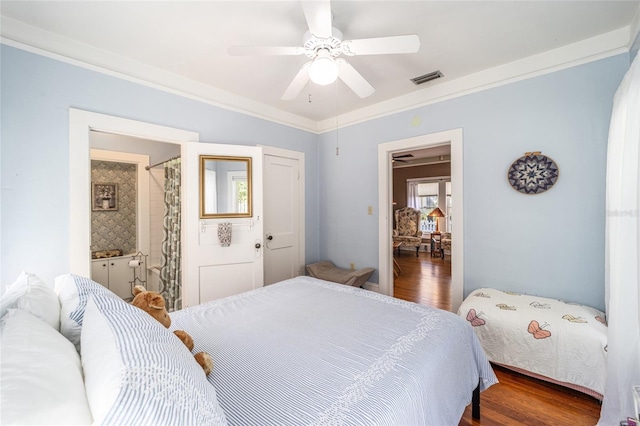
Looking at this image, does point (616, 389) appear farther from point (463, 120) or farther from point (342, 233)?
point (342, 233)

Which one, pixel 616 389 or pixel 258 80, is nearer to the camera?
pixel 616 389

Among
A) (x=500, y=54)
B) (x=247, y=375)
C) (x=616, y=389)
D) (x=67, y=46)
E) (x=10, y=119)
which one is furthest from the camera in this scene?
(x=500, y=54)

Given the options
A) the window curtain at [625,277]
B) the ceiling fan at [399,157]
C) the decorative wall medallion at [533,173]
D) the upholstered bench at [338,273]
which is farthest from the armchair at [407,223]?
the window curtain at [625,277]

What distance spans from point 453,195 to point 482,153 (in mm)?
507

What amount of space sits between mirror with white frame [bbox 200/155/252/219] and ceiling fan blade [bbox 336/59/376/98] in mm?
1472

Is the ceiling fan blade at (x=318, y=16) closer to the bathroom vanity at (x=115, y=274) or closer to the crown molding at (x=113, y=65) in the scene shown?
the crown molding at (x=113, y=65)

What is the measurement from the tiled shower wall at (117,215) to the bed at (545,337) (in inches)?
178

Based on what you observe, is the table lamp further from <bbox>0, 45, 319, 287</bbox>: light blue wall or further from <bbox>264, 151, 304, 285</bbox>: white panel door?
<bbox>0, 45, 319, 287</bbox>: light blue wall

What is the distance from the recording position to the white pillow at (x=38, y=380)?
0.50m

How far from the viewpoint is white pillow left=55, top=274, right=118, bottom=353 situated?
102cm

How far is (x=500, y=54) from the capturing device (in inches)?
94.9

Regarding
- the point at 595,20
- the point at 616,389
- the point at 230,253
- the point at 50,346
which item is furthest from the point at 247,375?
the point at 595,20

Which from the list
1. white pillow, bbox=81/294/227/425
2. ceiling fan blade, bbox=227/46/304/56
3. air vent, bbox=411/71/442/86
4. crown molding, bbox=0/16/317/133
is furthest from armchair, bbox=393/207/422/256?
white pillow, bbox=81/294/227/425

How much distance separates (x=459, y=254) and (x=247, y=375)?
2.54 metres
